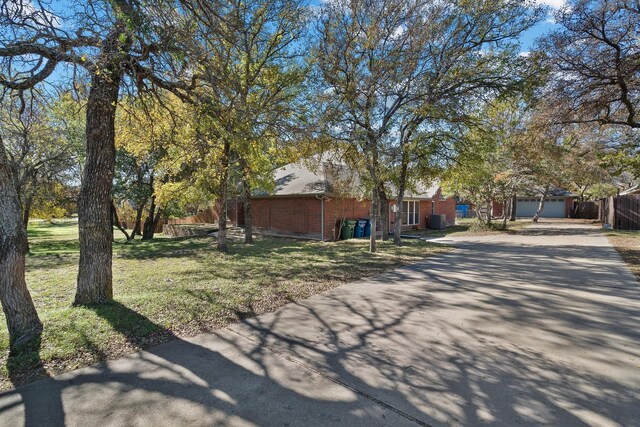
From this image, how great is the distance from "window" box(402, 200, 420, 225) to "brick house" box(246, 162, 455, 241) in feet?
0.44

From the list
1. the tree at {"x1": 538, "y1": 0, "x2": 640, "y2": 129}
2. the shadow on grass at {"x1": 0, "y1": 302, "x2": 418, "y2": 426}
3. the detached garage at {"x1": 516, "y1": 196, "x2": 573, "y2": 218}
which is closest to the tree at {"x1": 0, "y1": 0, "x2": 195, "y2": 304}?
the shadow on grass at {"x1": 0, "y1": 302, "x2": 418, "y2": 426}

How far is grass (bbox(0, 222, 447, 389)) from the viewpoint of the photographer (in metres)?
3.73

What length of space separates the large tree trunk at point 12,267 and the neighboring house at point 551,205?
1686 inches

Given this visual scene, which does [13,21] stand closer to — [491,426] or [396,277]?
[491,426]

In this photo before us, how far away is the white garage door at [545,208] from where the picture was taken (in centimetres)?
3838

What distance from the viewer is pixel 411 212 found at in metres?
22.0

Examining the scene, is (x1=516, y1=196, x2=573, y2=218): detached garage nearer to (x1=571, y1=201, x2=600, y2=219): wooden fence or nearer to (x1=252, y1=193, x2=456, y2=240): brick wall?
(x1=571, y1=201, x2=600, y2=219): wooden fence

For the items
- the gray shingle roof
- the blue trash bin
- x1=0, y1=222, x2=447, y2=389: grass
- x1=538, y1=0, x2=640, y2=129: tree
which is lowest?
x1=0, y1=222, x2=447, y2=389: grass

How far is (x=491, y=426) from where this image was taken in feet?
8.30

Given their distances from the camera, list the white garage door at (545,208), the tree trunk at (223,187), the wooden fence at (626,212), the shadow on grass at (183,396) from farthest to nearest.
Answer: the white garage door at (545,208) < the wooden fence at (626,212) < the tree trunk at (223,187) < the shadow on grass at (183,396)

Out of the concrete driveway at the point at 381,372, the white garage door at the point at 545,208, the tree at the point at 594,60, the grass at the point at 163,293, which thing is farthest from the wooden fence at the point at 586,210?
the concrete driveway at the point at 381,372

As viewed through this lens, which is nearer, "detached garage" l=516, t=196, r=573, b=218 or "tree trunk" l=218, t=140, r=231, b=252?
"tree trunk" l=218, t=140, r=231, b=252

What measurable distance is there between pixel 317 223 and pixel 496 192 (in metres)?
12.3

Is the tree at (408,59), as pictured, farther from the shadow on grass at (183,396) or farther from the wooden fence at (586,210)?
the wooden fence at (586,210)
